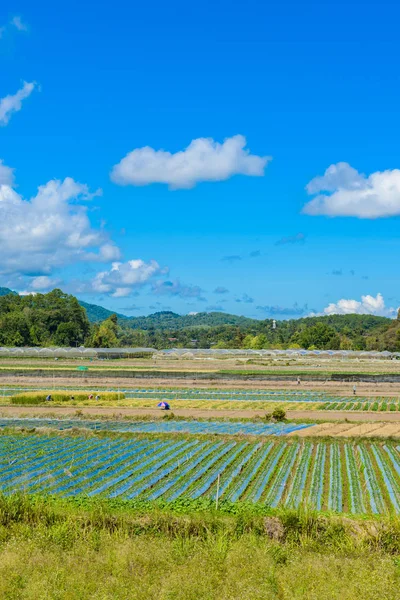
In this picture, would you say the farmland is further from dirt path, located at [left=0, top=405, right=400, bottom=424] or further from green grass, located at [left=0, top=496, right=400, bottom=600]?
green grass, located at [left=0, top=496, right=400, bottom=600]

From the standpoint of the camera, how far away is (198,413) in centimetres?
3947

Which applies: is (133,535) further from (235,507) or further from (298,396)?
(298,396)

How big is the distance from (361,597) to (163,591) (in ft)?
12.2

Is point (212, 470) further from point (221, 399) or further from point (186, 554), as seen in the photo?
point (221, 399)

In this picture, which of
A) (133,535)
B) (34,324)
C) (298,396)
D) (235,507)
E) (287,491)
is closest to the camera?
(133,535)

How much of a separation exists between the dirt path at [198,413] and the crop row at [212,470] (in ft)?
27.1

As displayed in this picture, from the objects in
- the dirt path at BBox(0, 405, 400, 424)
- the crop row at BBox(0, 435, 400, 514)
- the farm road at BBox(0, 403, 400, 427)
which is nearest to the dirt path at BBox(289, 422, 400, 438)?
the dirt path at BBox(0, 405, 400, 424)

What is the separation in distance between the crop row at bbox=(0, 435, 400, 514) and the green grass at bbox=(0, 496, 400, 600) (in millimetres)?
2017

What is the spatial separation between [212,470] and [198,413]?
16270 mm

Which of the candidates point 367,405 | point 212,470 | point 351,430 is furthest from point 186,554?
point 367,405

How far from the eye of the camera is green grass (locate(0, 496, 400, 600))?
439 inches

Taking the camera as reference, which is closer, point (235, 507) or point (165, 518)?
point (165, 518)

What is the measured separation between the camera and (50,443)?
92.6 ft

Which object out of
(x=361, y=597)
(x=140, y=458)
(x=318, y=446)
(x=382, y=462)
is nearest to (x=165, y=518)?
(x=361, y=597)
